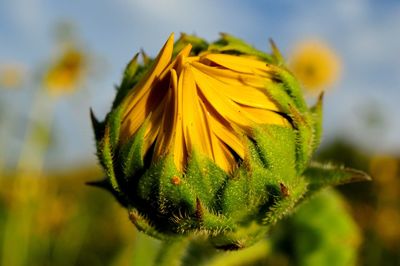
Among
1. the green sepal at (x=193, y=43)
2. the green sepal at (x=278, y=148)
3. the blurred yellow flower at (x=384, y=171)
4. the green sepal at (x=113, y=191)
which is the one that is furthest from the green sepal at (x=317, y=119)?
the blurred yellow flower at (x=384, y=171)

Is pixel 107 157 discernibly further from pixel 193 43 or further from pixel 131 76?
pixel 193 43

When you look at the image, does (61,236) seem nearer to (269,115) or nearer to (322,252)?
(322,252)

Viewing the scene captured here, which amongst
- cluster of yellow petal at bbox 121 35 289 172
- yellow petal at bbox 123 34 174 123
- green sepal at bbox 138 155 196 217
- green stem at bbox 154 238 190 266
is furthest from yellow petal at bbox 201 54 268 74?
green stem at bbox 154 238 190 266

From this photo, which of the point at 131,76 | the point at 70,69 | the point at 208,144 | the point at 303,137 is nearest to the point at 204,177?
the point at 208,144

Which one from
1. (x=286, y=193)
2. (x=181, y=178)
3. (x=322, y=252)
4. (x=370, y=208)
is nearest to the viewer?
(x=181, y=178)

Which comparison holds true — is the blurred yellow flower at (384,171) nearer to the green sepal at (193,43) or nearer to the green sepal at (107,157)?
the green sepal at (193,43)

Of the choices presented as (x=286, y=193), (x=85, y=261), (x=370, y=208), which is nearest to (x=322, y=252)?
(x=286, y=193)
